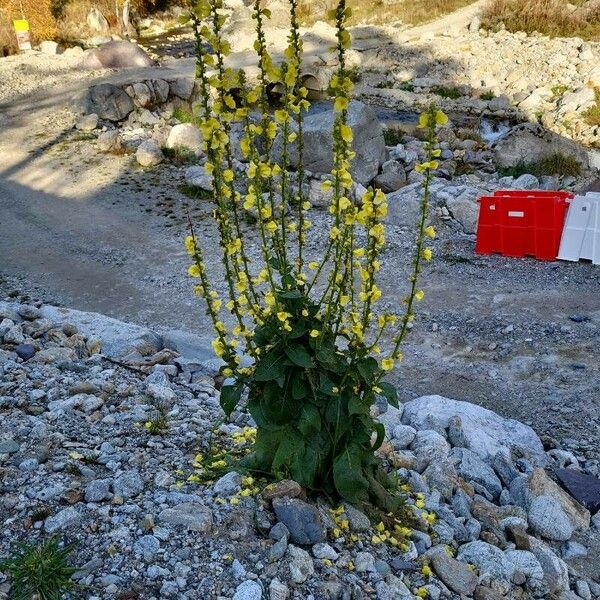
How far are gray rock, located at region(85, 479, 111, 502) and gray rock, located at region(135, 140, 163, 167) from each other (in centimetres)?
1201

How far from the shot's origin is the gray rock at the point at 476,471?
5.23 meters

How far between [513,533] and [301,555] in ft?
5.59

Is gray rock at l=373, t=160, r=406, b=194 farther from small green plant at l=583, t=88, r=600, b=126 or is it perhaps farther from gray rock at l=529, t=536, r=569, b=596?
gray rock at l=529, t=536, r=569, b=596

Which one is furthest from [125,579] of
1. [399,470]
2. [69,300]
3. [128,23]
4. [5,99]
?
[128,23]

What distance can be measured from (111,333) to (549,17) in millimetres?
26600

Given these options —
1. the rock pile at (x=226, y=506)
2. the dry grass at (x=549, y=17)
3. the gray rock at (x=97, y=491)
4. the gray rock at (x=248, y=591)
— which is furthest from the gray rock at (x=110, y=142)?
the dry grass at (x=549, y=17)

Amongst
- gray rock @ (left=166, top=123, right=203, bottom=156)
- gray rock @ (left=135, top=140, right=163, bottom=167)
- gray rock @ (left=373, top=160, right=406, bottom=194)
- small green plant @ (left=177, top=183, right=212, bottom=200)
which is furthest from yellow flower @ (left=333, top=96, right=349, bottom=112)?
gray rock @ (left=166, top=123, right=203, bottom=156)

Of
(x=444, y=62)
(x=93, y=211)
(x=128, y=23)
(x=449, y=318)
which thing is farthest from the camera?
(x=128, y=23)

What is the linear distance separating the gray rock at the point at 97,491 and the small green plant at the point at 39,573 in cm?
45

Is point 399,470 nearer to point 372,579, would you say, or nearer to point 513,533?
point 513,533

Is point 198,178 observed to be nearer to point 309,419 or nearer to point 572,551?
point 572,551

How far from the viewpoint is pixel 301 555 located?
347cm

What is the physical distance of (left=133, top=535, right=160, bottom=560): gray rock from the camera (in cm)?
334

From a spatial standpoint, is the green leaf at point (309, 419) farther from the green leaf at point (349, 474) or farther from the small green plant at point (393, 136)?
the small green plant at point (393, 136)
